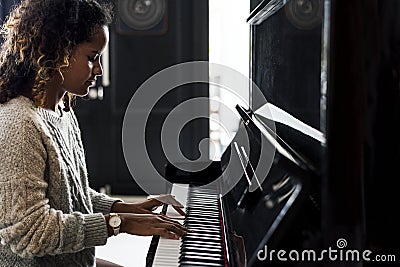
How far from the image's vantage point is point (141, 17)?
470 cm

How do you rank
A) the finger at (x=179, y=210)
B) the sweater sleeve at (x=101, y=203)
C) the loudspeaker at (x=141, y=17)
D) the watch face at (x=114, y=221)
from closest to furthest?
the watch face at (x=114, y=221), the finger at (x=179, y=210), the sweater sleeve at (x=101, y=203), the loudspeaker at (x=141, y=17)

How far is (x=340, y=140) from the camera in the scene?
76 cm

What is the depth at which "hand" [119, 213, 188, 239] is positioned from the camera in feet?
4.40

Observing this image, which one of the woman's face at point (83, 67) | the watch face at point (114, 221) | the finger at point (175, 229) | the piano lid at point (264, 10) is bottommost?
the finger at point (175, 229)

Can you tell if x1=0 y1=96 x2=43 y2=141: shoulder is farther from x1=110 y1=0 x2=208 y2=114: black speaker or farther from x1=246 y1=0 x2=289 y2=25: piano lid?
x1=110 y1=0 x2=208 y2=114: black speaker

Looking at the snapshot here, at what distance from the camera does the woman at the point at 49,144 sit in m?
1.31

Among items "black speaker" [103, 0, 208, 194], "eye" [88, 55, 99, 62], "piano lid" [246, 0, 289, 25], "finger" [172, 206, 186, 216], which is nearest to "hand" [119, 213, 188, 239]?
"finger" [172, 206, 186, 216]

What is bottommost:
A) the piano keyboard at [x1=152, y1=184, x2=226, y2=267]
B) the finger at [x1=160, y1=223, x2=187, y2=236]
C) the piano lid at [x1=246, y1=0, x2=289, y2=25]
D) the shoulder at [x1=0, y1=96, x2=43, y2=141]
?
the piano keyboard at [x1=152, y1=184, x2=226, y2=267]

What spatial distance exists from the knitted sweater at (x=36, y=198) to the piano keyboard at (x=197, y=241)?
155 mm

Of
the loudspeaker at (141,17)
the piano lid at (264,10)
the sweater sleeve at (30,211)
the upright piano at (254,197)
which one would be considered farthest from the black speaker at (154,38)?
the sweater sleeve at (30,211)

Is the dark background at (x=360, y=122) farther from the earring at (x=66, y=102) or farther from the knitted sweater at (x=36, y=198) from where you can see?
the earring at (x=66, y=102)

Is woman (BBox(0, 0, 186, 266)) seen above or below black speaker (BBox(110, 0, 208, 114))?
below

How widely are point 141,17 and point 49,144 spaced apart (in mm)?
3434

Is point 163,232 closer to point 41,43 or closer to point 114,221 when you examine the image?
point 114,221
